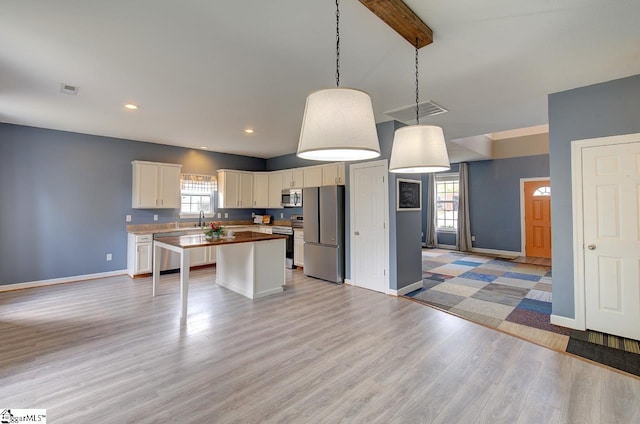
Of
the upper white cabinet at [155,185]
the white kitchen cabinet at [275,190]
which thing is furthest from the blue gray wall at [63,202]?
the white kitchen cabinet at [275,190]

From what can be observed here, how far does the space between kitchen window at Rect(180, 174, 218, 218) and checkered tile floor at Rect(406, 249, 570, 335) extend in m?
4.86

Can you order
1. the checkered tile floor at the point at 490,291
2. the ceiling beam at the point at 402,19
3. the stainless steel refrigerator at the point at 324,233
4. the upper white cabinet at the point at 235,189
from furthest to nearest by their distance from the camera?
the upper white cabinet at the point at 235,189
the stainless steel refrigerator at the point at 324,233
the checkered tile floor at the point at 490,291
the ceiling beam at the point at 402,19

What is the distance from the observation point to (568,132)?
125 inches

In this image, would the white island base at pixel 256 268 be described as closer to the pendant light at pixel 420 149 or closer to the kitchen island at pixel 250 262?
the kitchen island at pixel 250 262

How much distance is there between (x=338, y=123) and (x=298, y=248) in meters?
4.89

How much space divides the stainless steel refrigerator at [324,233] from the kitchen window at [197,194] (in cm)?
256

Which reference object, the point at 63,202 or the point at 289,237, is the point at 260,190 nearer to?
the point at 289,237

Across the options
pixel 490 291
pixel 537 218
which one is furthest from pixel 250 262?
pixel 537 218

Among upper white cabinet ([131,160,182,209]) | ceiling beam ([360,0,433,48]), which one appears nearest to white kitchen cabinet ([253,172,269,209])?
upper white cabinet ([131,160,182,209])

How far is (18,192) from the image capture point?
4598 mm

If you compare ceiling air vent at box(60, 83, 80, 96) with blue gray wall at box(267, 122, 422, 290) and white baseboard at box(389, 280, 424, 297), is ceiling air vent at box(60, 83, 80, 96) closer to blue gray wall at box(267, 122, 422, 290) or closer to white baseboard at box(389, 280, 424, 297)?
blue gray wall at box(267, 122, 422, 290)

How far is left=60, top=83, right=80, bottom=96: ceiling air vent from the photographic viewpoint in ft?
10.3

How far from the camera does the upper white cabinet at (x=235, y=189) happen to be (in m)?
6.71

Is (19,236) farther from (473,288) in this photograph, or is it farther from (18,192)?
(473,288)
